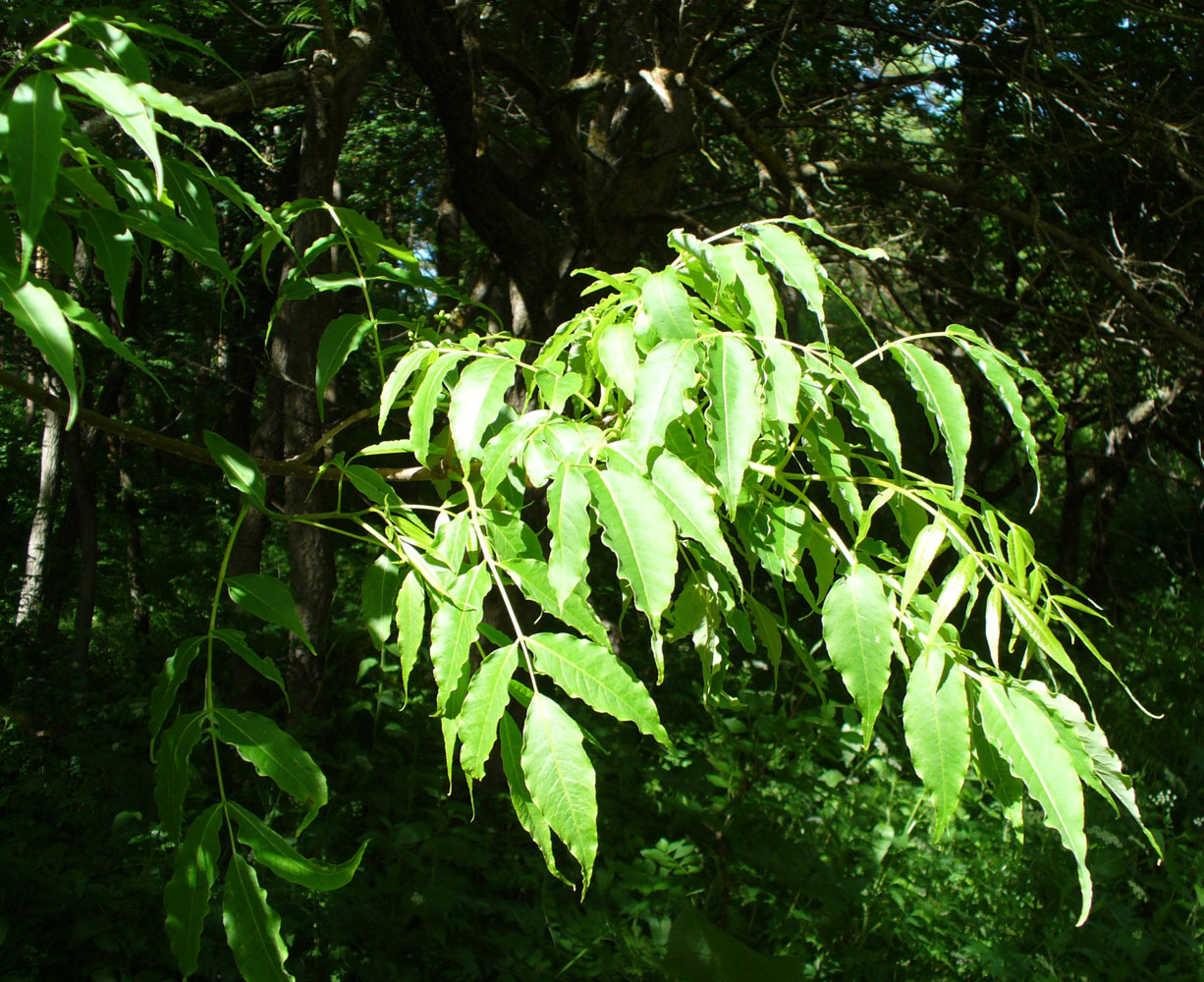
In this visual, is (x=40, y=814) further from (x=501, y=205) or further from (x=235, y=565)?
(x=501, y=205)

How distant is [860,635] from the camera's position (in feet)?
2.70

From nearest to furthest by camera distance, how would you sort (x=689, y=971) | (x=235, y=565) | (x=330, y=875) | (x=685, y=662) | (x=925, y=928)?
(x=330, y=875)
(x=689, y=971)
(x=925, y=928)
(x=235, y=565)
(x=685, y=662)

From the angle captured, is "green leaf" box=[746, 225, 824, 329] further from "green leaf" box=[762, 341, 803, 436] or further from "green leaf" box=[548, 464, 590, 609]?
"green leaf" box=[548, 464, 590, 609]

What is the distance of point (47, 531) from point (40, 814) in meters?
2.38

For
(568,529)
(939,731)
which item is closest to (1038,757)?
(939,731)

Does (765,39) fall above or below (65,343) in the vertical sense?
above

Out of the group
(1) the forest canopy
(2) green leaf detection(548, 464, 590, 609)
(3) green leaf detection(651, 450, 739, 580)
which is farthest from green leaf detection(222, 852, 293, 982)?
(3) green leaf detection(651, 450, 739, 580)

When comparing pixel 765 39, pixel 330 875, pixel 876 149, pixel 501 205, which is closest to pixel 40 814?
pixel 501 205

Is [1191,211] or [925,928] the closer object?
[925,928]

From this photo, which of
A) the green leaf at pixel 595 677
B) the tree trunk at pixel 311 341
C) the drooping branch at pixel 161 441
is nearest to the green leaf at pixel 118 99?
the drooping branch at pixel 161 441

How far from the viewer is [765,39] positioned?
4.26m

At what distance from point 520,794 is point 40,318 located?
56cm

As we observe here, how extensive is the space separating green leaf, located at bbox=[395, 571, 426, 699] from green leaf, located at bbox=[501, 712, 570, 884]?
Answer: 14 centimetres

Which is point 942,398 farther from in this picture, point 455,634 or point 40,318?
point 40,318
